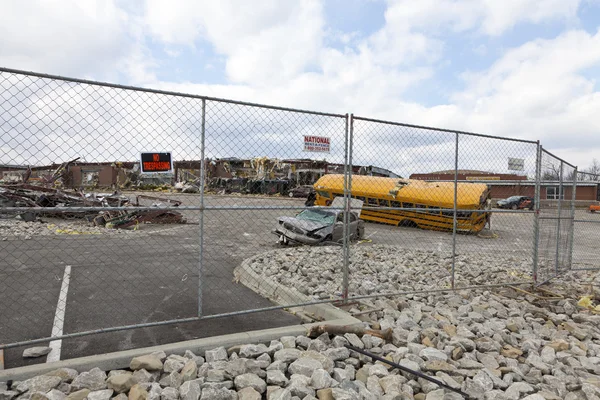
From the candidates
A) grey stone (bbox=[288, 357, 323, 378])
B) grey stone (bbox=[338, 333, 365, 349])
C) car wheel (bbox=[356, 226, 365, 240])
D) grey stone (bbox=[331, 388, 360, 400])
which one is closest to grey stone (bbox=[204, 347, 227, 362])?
grey stone (bbox=[288, 357, 323, 378])

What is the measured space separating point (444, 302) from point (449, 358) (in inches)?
79.4

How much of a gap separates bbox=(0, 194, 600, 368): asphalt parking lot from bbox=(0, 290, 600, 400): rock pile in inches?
39.8

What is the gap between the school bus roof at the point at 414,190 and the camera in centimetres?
1699

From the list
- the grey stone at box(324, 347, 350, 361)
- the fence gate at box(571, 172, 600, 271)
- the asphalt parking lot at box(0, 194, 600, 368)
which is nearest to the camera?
the grey stone at box(324, 347, 350, 361)

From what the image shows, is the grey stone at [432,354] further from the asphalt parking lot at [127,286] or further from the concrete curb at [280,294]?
the asphalt parking lot at [127,286]

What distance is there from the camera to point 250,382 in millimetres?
3158

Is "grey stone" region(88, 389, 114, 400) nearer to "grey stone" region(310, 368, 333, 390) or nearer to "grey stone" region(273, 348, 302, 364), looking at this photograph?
"grey stone" region(273, 348, 302, 364)

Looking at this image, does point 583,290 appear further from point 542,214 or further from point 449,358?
point 449,358

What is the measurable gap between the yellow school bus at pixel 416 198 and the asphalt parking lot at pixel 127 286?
107 inches

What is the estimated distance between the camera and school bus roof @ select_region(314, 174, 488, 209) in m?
17.0

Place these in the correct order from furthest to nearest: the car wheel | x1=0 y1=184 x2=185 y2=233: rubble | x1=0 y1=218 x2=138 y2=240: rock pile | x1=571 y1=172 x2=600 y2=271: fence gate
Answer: x1=0 y1=184 x2=185 y2=233: rubble < the car wheel < x1=0 y1=218 x2=138 y2=240: rock pile < x1=571 y1=172 x2=600 y2=271: fence gate

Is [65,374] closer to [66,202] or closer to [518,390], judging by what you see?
[518,390]

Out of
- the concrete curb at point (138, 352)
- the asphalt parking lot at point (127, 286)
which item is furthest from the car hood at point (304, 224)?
the concrete curb at point (138, 352)

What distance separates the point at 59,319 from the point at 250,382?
3221mm
